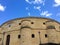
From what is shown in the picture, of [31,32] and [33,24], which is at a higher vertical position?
[33,24]

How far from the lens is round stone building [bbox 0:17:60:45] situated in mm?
28219

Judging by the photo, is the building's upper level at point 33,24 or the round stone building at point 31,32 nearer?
the round stone building at point 31,32

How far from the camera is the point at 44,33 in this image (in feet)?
96.1

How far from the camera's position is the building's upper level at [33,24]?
29828mm

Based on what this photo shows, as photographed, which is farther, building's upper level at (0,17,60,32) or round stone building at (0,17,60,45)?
building's upper level at (0,17,60,32)

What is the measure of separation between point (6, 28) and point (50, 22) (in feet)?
30.0

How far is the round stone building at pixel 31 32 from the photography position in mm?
28219

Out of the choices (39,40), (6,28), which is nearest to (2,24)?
(6,28)

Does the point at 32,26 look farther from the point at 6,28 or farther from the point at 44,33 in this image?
the point at 6,28

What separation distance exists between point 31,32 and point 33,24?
78.8 inches

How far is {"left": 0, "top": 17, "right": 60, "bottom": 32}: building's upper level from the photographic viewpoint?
29.8 meters

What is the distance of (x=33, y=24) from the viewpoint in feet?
99.7

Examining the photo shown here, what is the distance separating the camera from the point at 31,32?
29.1 metres

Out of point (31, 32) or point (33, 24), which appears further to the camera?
point (33, 24)
